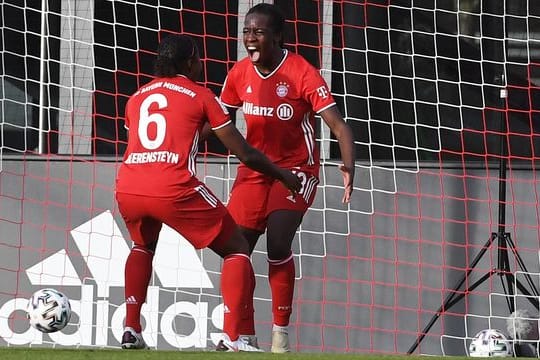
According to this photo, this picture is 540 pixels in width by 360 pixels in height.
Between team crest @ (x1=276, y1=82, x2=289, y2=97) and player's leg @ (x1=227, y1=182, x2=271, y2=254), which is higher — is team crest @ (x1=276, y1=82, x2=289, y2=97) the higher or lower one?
the higher one

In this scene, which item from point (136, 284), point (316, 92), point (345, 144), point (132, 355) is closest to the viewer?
point (132, 355)

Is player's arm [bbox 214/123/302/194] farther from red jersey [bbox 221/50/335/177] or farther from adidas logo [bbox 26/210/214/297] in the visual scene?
adidas logo [bbox 26/210/214/297]

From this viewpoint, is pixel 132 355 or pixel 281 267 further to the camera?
pixel 281 267

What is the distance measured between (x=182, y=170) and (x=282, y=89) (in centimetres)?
127

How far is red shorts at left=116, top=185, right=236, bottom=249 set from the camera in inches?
305

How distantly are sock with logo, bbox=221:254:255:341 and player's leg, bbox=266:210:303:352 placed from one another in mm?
722

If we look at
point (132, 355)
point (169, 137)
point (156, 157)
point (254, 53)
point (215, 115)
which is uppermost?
point (254, 53)

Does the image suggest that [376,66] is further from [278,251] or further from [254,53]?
[278,251]

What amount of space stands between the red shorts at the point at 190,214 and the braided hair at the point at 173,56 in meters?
0.72

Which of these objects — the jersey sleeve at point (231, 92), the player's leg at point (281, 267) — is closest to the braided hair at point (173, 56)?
the jersey sleeve at point (231, 92)

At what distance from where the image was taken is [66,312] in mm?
8781

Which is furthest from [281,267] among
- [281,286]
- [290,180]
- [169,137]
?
[169,137]

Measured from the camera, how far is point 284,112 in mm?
8766

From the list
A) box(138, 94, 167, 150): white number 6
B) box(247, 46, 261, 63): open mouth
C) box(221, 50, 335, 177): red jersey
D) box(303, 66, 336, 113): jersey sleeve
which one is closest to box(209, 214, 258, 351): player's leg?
box(138, 94, 167, 150): white number 6
